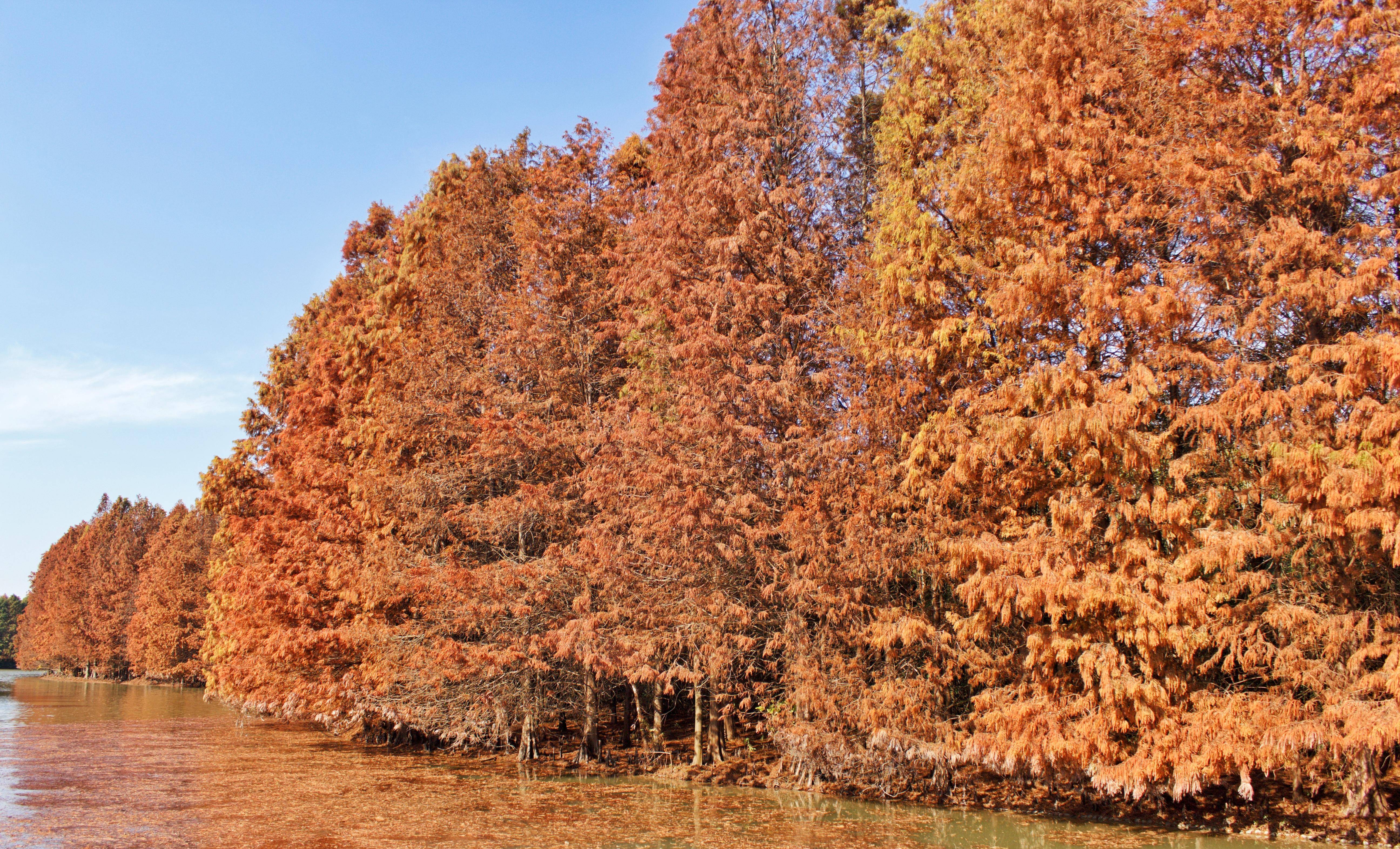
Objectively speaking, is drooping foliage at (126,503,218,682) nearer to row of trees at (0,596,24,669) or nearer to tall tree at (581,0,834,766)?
tall tree at (581,0,834,766)

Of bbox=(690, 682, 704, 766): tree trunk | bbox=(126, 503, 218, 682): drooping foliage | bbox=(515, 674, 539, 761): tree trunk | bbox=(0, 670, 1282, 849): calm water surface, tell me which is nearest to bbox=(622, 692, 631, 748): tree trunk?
bbox=(515, 674, 539, 761): tree trunk

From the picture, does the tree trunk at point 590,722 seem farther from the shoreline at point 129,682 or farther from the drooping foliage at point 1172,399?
the shoreline at point 129,682

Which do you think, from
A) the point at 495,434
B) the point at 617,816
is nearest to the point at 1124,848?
the point at 617,816

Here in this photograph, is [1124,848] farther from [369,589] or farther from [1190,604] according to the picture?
[369,589]

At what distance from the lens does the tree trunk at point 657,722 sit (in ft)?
59.9

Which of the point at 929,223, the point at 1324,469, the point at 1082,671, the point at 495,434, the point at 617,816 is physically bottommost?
the point at 617,816

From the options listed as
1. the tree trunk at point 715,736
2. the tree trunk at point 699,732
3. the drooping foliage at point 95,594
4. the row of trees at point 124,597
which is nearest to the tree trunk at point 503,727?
the tree trunk at point 699,732

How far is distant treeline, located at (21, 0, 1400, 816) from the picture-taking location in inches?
427

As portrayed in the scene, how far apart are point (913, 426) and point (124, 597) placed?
73.2m

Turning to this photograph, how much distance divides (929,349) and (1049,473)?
261cm

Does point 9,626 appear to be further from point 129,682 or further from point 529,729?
point 529,729

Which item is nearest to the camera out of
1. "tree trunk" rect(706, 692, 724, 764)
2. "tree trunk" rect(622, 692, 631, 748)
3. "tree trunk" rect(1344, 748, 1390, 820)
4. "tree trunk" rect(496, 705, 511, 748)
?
"tree trunk" rect(1344, 748, 1390, 820)

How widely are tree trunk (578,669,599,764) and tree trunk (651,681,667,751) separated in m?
1.27

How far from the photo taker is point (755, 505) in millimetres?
15547
